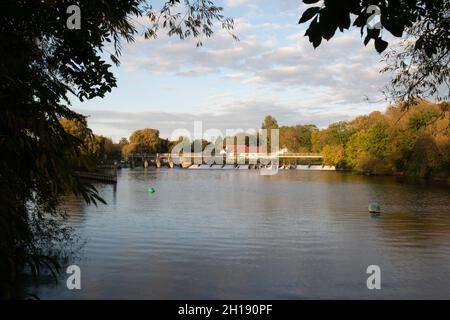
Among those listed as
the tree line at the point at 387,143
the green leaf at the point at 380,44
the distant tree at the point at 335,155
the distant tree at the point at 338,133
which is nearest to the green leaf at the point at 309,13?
the green leaf at the point at 380,44

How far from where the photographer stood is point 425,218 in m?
26.9

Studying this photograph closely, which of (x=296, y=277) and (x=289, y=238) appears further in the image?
(x=289, y=238)

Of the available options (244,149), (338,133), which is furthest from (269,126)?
(338,133)

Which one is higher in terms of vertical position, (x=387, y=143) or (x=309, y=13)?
(x=387, y=143)

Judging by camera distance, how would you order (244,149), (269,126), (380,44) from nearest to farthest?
(380,44) → (244,149) → (269,126)

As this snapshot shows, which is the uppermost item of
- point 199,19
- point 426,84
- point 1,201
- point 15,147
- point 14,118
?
point 199,19

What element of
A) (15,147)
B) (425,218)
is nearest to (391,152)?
(425,218)

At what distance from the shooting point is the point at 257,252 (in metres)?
17.0

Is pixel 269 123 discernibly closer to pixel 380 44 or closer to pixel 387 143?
pixel 387 143

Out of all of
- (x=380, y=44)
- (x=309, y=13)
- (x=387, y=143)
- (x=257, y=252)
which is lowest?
(x=257, y=252)

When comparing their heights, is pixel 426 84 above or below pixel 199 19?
below

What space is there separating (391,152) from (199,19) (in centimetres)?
7263

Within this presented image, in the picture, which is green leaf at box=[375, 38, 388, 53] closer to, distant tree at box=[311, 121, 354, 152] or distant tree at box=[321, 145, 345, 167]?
distant tree at box=[321, 145, 345, 167]

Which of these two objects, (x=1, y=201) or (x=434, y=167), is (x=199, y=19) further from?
(x=434, y=167)
